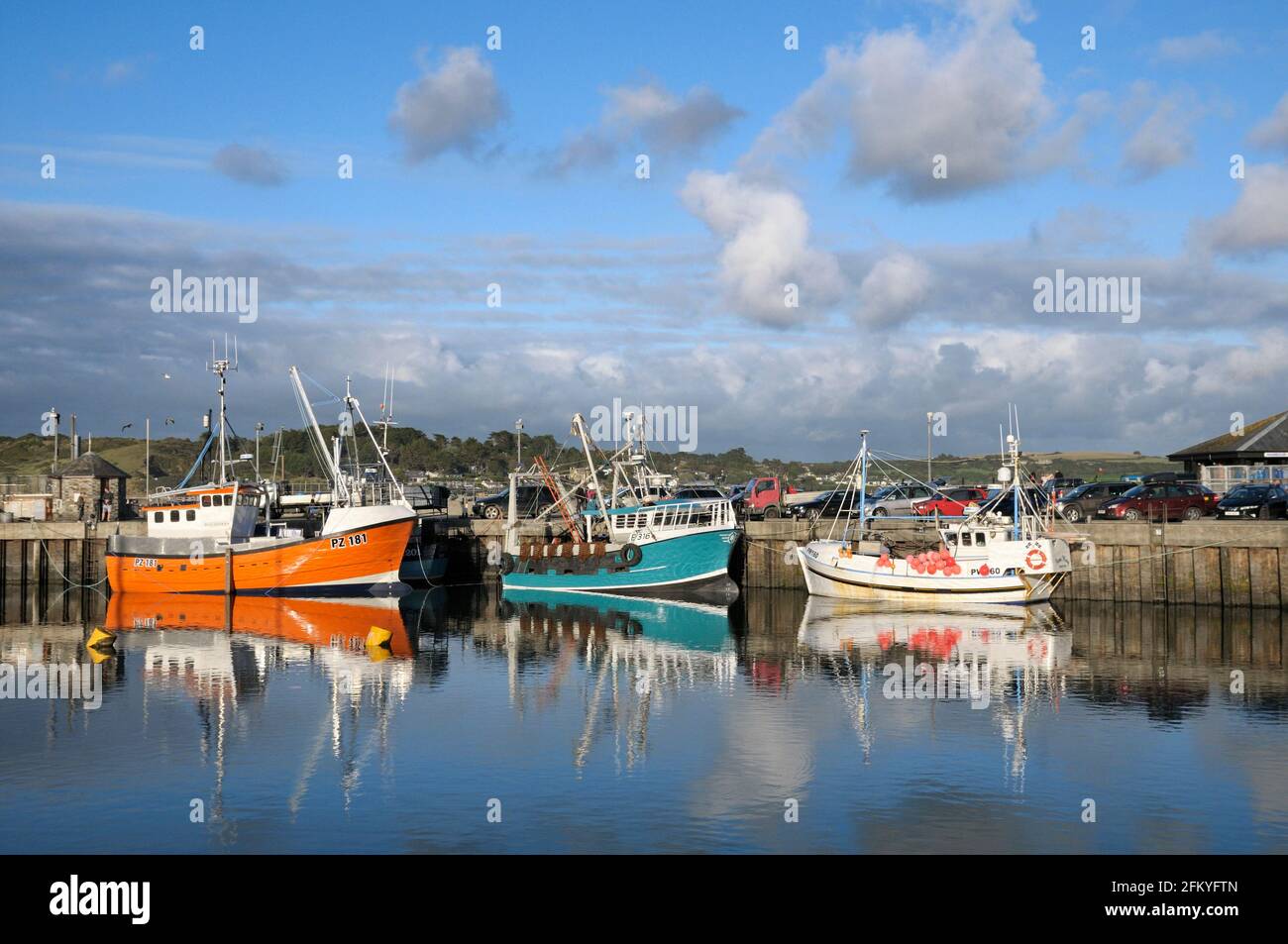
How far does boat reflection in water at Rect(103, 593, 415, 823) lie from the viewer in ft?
78.7

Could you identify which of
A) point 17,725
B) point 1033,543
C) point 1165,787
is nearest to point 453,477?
point 1033,543

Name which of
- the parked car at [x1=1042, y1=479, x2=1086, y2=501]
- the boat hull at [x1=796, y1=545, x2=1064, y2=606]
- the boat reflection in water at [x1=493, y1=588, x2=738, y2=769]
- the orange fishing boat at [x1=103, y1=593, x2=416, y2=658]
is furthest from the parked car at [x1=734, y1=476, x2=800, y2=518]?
the orange fishing boat at [x1=103, y1=593, x2=416, y2=658]

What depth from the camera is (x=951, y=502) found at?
190ft

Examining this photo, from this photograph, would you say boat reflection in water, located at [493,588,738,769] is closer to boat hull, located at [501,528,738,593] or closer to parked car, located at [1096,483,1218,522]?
boat hull, located at [501,528,738,593]

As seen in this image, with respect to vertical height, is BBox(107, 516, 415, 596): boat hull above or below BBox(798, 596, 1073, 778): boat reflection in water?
above

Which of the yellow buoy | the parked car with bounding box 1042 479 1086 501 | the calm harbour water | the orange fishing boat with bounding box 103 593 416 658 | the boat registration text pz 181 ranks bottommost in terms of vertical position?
the calm harbour water

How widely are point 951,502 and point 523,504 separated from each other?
81.6 feet

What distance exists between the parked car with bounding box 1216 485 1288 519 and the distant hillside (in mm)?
66471

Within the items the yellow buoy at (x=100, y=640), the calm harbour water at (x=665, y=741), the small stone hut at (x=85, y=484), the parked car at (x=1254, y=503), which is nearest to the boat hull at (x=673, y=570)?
the calm harbour water at (x=665, y=741)

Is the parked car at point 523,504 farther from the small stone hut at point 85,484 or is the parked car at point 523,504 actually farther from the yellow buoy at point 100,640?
the yellow buoy at point 100,640

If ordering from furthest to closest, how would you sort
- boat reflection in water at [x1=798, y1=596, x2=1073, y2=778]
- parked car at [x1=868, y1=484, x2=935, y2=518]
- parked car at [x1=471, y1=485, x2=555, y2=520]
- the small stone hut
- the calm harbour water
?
parked car at [x1=471, y1=485, x2=555, y2=520] → the small stone hut → parked car at [x1=868, y1=484, x2=935, y2=518] → boat reflection in water at [x1=798, y1=596, x2=1073, y2=778] → the calm harbour water

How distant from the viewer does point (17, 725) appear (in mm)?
25500

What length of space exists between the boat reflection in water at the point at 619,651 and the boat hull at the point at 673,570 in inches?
27.8

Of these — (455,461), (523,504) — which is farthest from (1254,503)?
(455,461)
